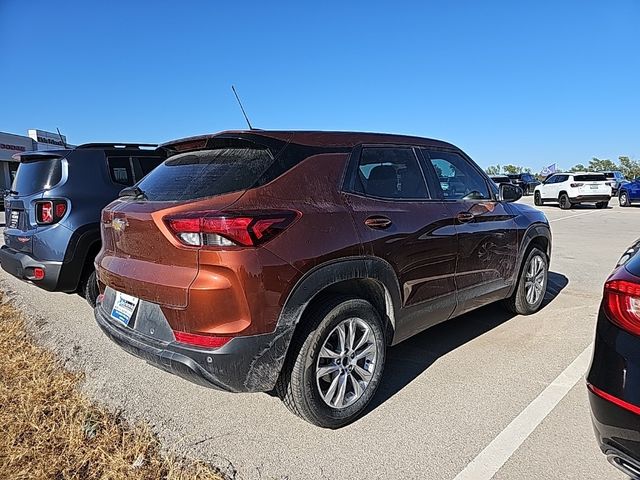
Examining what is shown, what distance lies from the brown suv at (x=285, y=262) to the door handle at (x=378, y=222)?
0.01m

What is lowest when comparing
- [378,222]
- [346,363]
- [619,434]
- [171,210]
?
[346,363]

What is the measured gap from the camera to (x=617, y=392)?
6.63ft

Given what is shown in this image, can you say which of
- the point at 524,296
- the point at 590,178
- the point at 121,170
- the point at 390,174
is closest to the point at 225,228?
the point at 390,174

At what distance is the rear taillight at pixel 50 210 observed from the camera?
4.79m

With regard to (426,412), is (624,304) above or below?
above

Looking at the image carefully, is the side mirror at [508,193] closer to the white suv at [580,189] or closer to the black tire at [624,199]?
the white suv at [580,189]

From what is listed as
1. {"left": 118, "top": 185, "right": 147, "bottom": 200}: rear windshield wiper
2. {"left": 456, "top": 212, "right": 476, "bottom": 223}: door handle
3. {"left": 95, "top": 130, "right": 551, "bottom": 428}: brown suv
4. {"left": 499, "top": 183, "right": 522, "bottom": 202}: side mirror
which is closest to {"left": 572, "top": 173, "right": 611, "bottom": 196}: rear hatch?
{"left": 499, "top": 183, "right": 522, "bottom": 202}: side mirror

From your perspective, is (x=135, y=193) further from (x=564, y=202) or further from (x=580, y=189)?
(x=564, y=202)

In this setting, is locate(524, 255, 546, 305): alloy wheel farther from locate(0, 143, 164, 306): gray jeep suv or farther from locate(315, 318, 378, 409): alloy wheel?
locate(0, 143, 164, 306): gray jeep suv

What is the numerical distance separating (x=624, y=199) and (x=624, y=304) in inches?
1023

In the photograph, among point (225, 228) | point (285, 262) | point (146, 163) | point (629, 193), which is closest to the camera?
point (225, 228)

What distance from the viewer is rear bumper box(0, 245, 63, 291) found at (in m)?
4.75

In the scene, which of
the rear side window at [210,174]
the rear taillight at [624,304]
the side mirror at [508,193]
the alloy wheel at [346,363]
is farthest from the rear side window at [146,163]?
the rear taillight at [624,304]

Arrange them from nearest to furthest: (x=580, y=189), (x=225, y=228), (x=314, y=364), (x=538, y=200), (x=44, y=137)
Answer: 1. (x=225, y=228)
2. (x=314, y=364)
3. (x=580, y=189)
4. (x=538, y=200)
5. (x=44, y=137)
